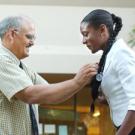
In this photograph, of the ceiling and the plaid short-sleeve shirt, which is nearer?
the plaid short-sleeve shirt

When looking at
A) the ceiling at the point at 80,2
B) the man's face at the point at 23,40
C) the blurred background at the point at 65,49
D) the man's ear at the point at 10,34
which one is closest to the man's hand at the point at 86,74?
the man's face at the point at 23,40

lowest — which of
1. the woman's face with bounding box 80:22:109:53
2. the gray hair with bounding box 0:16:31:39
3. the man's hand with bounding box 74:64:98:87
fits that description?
the man's hand with bounding box 74:64:98:87

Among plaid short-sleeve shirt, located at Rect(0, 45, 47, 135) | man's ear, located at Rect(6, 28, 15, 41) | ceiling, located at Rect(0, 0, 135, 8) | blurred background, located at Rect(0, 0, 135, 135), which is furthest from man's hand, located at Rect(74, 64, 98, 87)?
ceiling, located at Rect(0, 0, 135, 8)

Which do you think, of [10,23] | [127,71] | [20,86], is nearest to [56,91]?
[20,86]

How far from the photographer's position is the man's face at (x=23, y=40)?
391cm

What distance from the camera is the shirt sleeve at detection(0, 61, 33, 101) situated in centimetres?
366

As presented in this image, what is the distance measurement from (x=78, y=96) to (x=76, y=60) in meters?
1.26

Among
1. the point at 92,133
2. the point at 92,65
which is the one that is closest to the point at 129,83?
the point at 92,65

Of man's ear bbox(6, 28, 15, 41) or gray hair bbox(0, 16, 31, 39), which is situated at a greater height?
gray hair bbox(0, 16, 31, 39)

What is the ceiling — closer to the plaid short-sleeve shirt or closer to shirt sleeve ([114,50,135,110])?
the plaid short-sleeve shirt

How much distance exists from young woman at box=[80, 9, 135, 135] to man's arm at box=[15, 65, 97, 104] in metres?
0.08

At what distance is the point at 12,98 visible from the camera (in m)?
3.71

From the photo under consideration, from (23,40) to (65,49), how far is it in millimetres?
5727

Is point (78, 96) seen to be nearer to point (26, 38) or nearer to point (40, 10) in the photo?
point (40, 10)
